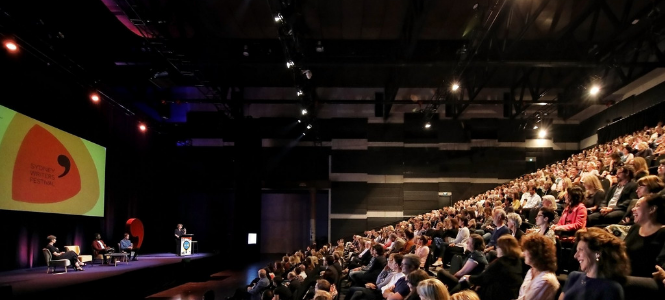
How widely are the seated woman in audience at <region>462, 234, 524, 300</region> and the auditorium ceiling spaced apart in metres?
5.81

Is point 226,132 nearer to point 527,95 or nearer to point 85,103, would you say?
point 85,103

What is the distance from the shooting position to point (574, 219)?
432 centimetres

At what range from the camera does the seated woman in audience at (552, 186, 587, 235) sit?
4.21 m

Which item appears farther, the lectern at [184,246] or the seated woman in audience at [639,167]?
the lectern at [184,246]

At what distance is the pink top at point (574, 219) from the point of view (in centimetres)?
420

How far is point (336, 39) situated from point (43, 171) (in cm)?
721

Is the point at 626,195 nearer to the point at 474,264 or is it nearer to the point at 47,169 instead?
the point at 474,264

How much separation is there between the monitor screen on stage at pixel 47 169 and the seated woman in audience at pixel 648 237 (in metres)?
9.25

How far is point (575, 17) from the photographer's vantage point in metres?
10.8

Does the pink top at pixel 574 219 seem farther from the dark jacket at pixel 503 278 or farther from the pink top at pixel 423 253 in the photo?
the pink top at pixel 423 253

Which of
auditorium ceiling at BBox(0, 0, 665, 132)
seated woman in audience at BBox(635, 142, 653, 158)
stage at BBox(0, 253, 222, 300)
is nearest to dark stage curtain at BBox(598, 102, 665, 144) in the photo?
auditorium ceiling at BBox(0, 0, 665, 132)

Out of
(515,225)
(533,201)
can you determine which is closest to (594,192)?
(515,225)

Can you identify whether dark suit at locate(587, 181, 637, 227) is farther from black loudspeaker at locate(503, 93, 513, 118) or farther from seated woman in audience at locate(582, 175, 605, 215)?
black loudspeaker at locate(503, 93, 513, 118)

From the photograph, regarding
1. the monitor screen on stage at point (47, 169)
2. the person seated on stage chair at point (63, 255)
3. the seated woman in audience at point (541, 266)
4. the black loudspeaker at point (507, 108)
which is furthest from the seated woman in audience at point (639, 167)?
the black loudspeaker at point (507, 108)
